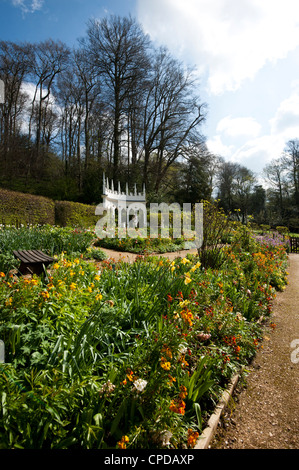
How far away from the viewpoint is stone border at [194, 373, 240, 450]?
1640 millimetres

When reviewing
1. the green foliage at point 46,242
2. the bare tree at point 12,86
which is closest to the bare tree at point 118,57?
the bare tree at point 12,86

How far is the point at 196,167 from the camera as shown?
2630cm

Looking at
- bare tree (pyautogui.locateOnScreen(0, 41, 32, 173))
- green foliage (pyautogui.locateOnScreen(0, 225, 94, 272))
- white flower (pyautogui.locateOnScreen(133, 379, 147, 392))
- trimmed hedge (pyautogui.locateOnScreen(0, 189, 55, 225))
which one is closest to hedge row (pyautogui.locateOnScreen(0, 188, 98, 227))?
trimmed hedge (pyautogui.locateOnScreen(0, 189, 55, 225))

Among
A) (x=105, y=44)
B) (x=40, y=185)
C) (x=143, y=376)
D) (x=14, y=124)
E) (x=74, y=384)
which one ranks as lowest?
(x=143, y=376)

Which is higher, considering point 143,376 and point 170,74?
point 170,74

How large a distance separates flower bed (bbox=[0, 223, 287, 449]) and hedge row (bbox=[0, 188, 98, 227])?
7.89 m

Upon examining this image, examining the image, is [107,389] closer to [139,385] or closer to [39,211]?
[139,385]

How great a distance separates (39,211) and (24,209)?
657 mm

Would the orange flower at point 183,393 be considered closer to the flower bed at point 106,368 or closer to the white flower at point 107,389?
the flower bed at point 106,368

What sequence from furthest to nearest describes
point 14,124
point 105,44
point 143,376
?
point 14,124, point 105,44, point 143,376

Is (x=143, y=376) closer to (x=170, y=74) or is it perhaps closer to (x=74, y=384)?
(x=74, y=384)

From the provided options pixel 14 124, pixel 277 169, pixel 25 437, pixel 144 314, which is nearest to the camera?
pixel 25 437

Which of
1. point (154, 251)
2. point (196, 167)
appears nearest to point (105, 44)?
point (196, 167)

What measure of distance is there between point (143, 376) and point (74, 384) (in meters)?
0.53
